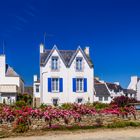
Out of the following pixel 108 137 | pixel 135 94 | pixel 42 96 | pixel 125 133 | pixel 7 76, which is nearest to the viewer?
pixel 108 137

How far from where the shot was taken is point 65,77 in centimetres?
4084

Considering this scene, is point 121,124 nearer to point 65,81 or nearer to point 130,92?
point 65,81

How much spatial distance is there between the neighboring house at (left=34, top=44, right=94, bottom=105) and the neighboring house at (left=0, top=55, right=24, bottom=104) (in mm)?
7866

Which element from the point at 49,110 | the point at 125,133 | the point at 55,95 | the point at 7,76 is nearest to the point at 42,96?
the point at 55,95

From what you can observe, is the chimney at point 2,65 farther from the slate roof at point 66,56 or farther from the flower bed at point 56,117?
the flower bed at point 56,117

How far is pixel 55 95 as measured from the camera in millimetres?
40438

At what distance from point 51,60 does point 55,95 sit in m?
3.91

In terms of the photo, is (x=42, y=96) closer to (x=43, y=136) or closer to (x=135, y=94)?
(x=43, y=136)

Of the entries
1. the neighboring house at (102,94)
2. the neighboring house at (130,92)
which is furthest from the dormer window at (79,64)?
the neighboring house at (130,92)

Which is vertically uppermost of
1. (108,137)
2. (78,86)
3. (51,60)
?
(51,60)

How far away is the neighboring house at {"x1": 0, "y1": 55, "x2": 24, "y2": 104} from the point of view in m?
48.2

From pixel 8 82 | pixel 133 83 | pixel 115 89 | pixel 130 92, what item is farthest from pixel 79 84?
pixel 133 83

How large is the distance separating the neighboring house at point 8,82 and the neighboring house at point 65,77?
7.87m

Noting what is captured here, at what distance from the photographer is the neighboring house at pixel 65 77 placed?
133ft
